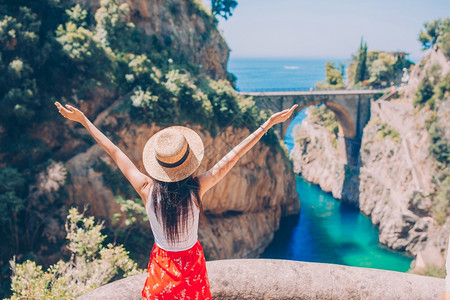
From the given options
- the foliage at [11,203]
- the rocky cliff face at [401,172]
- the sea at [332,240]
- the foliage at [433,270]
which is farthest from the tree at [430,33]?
the foliage at [11,203]

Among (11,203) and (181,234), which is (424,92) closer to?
(11,203)

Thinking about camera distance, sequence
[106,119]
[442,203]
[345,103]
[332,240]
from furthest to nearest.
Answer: [345,103] < [332,240] < [442,203] < [106,119]

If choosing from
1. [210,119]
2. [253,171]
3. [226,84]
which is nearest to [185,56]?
[226,84]

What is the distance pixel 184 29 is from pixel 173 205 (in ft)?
68.7

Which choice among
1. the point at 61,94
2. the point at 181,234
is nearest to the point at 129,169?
the point at 181,234

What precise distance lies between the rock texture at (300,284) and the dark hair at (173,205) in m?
1.31

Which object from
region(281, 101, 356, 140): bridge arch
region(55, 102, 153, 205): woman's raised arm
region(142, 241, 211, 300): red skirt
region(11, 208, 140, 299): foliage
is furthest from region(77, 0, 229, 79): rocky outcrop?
region(142, 241, 211, 300): red skirt

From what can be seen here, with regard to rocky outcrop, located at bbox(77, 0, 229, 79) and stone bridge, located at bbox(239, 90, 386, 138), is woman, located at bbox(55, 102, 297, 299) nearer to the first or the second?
rocky outcrop, located at bbox(77, 0, 229, 79)

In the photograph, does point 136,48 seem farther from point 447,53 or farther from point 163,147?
point 447,53

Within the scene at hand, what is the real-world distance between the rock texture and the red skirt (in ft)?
3.39

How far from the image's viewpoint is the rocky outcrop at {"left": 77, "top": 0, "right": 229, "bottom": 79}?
19.8 meters

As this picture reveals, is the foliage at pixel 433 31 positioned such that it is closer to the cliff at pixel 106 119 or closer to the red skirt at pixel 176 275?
the cliff at pixel 106 119

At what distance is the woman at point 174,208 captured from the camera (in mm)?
2518

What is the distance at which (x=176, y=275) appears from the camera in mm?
2553
